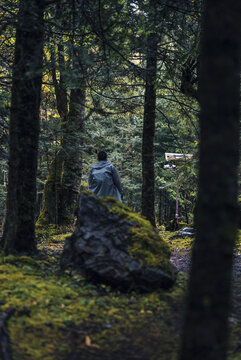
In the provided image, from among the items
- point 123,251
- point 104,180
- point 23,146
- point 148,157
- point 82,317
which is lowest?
point 82,317

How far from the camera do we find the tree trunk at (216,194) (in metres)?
2.10

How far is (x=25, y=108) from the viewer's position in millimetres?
5863

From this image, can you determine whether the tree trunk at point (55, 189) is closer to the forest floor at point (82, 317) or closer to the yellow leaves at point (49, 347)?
the forest floor at point (82, 317)

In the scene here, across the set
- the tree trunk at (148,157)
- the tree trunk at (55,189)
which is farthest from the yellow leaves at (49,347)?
the tree trunk at (55,189)

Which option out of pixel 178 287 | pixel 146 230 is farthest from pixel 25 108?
pixel 178 287

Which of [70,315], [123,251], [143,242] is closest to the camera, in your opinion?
[70,315]

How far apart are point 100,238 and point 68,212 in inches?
320

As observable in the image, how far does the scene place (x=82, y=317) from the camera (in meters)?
3.98

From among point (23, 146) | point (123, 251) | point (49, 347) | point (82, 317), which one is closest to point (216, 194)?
point (49, 347)

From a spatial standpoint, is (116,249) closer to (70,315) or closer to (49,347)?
(70,315)

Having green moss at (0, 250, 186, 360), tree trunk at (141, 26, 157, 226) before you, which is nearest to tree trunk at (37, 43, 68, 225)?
tree trunk at (141, 26, 157, 226)

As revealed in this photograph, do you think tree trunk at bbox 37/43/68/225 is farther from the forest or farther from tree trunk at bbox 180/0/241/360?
tree trunk at bbox 180/0/241/360

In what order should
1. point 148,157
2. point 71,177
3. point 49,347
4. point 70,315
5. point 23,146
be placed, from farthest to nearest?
point 71,177
point 148,157
point 23,146
point 70,315
point 49,347

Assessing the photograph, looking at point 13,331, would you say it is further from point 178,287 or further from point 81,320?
point 178,287
